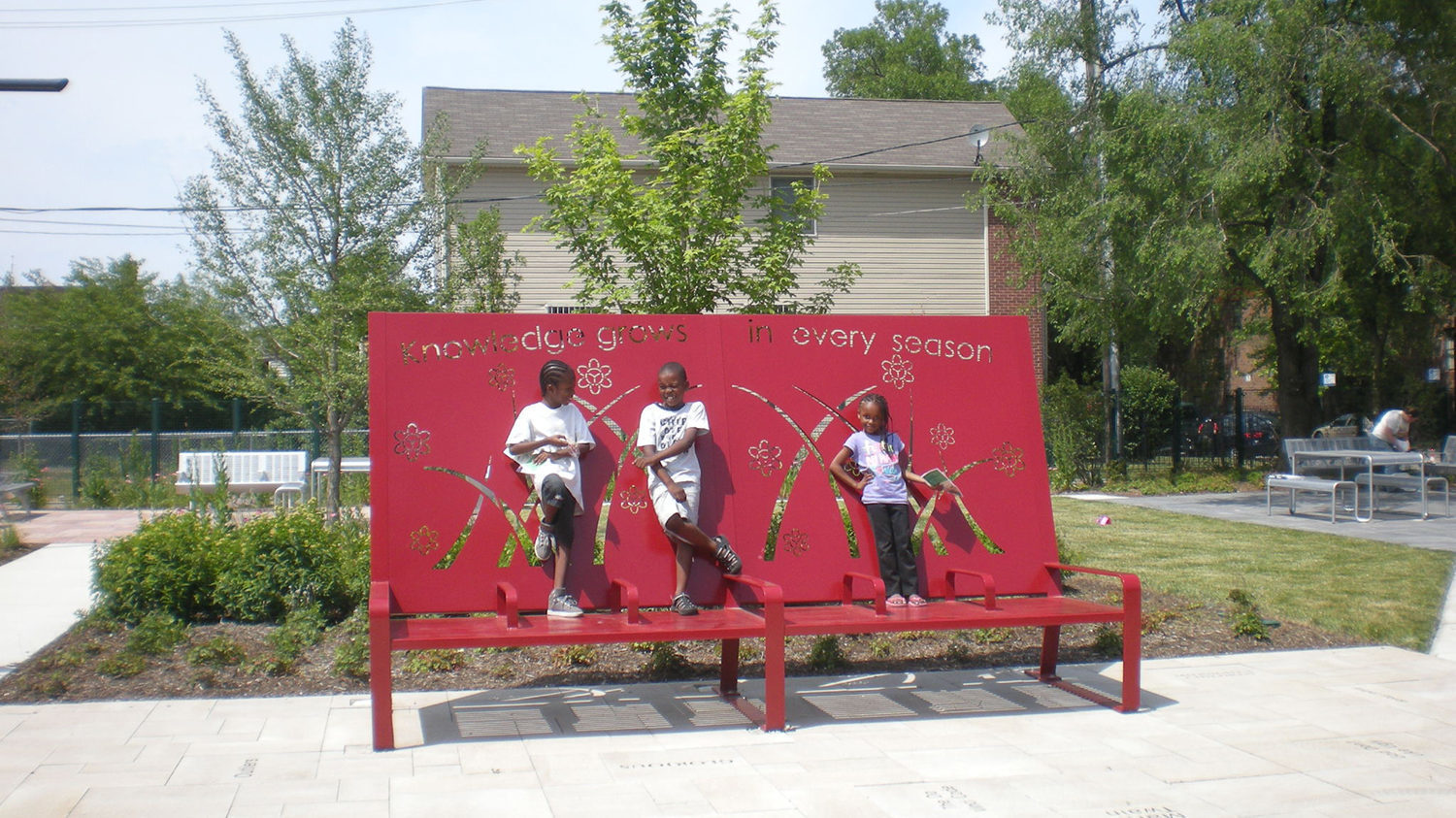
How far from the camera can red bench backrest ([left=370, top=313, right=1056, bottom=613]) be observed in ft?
22.2

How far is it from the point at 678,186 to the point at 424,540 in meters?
4.54

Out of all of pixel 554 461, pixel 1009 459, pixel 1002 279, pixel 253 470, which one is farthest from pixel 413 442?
pixel 1002 279

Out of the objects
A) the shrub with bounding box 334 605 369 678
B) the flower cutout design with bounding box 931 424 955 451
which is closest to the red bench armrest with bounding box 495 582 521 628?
the shrub with bounding box 334 605 369 678

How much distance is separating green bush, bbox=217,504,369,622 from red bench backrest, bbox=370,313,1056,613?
2145 mm

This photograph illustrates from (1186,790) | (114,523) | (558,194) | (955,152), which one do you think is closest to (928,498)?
(1186,790)

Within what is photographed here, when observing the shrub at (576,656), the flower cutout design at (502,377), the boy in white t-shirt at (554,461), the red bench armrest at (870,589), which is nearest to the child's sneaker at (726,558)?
the red bench armrest at (870,589)

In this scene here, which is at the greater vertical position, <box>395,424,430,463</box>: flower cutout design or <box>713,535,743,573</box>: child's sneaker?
<box>395,424,430,463</box>: flower cutout design

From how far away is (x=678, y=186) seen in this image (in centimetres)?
1016

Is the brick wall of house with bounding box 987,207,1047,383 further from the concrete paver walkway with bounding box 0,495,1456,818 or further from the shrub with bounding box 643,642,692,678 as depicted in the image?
the shrub with bounding box 643,642,692,678

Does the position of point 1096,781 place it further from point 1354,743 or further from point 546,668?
point 546,668

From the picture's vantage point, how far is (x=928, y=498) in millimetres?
7535

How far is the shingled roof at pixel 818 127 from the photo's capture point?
25656mm

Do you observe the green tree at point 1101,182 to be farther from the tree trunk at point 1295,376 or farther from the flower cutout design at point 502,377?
the flower cutout design at point 502,377

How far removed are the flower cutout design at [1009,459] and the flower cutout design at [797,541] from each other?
4.58 ft
